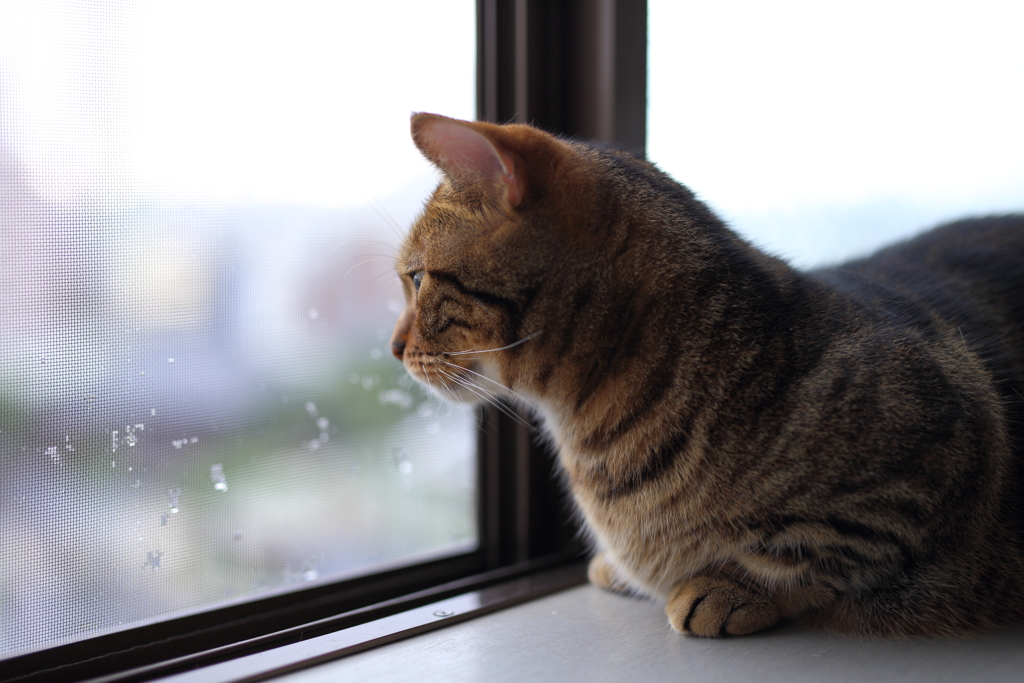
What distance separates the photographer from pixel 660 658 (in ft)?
2.90

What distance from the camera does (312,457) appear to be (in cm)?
115

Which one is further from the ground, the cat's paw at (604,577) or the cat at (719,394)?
the cat at (719,394)

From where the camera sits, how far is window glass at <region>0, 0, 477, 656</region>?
85 centimetres

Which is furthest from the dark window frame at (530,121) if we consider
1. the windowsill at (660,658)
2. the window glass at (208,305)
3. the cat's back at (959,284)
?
the cat's back at (959,284)

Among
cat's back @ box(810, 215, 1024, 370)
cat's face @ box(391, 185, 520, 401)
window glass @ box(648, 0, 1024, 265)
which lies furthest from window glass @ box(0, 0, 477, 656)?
cat's back @ box(810, 215, 1024, 370)

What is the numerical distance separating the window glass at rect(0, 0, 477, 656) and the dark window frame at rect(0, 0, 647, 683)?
4cm

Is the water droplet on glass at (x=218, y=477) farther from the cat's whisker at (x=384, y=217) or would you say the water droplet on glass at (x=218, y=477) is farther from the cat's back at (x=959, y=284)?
the cat's back at (x=959, y=284)

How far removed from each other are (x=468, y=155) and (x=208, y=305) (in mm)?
420

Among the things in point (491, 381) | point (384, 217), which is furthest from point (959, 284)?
point (384, 217)

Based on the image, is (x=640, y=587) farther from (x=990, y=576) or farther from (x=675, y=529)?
(x=990, y=576)

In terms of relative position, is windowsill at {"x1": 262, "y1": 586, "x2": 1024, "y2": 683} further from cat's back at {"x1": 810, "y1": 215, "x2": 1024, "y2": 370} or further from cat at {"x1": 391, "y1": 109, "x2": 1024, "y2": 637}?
cat's back at {"x1": 810, "y1": 215, "x2": 1024, "y2": 370}

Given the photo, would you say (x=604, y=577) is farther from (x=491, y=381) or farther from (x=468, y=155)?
(x=468, y=155)

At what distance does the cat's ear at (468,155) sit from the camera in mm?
896

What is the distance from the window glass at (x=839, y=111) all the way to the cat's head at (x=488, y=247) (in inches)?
19.3
